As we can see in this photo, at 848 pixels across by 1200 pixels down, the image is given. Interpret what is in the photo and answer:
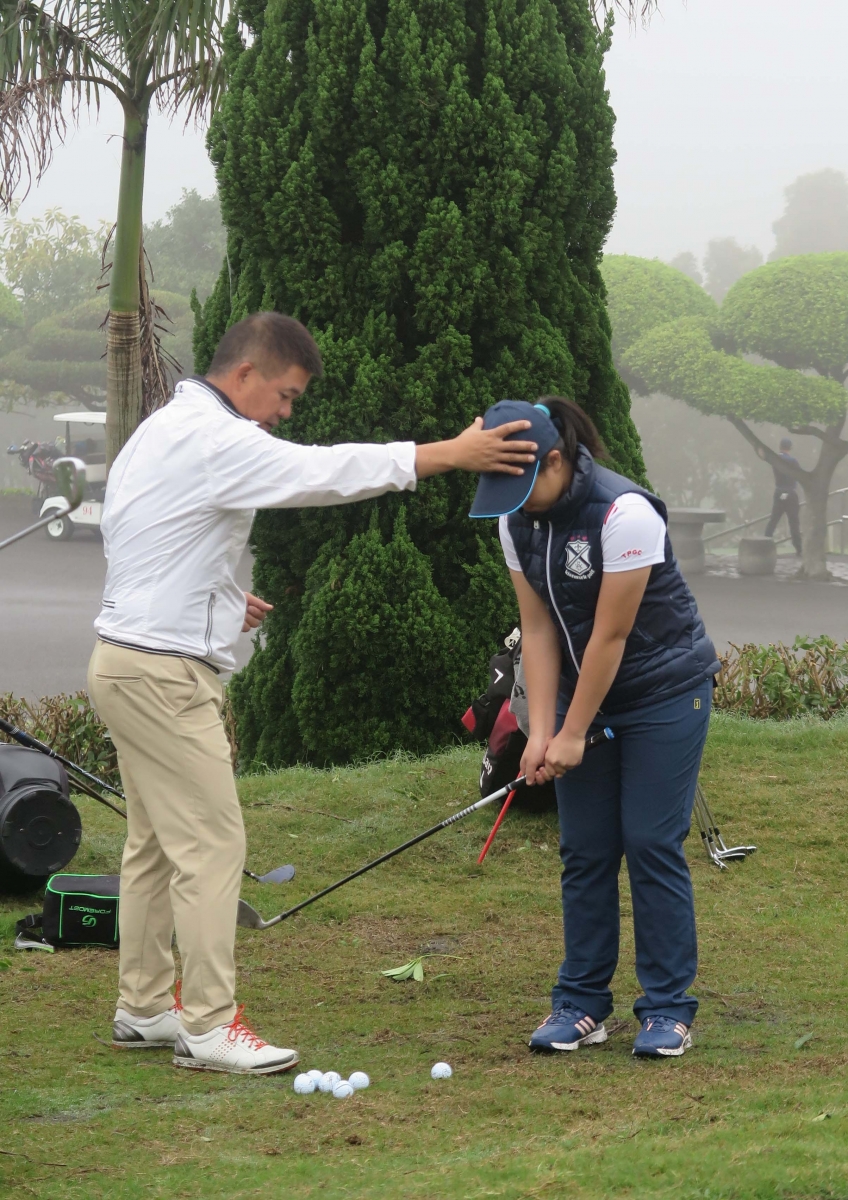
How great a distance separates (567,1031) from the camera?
381cm

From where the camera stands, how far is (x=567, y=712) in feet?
12.0

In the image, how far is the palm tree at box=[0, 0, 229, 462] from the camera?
32.6ft

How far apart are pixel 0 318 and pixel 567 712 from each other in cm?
3858

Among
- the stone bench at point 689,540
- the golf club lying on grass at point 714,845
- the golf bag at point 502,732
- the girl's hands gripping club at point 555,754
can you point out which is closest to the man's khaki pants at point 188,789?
the girl's hands gripping club at point 555,754

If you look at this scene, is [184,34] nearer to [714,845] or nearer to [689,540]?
[714,845]

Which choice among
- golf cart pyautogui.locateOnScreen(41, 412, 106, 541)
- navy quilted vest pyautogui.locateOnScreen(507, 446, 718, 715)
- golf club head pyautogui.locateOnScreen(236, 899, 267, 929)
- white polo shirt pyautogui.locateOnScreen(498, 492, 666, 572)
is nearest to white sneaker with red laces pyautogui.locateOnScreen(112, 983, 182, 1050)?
golf club head pyautogui.locateOnScreen(236, 899, 267, 929)

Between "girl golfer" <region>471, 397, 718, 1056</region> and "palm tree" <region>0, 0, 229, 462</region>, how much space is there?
6944 mm

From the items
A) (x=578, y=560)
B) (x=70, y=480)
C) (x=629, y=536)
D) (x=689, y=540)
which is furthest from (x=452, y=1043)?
(x=689, y=540)

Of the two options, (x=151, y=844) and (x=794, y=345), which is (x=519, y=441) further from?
(x=794, y=345)

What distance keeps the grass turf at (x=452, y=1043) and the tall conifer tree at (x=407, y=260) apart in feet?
3.24

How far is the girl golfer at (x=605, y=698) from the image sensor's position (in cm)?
345

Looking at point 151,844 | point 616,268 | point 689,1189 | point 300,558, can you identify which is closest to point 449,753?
point 300,558

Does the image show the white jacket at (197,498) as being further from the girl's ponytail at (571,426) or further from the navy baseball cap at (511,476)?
the girl's ponytail at (571,426)

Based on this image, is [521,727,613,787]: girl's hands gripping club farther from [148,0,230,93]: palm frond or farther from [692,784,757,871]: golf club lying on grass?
[148,0,230,93]: palm frond
